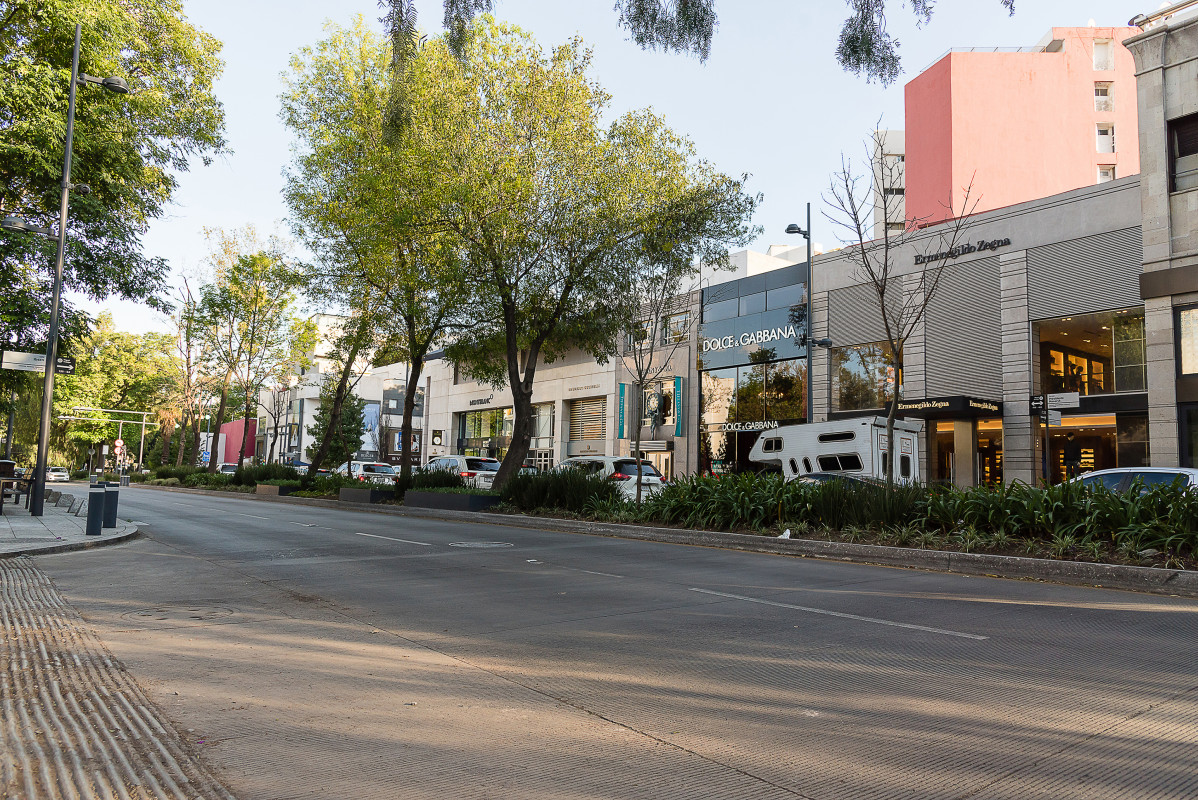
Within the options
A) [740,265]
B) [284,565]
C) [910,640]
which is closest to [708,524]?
[284,565]

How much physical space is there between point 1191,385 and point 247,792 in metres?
24.6

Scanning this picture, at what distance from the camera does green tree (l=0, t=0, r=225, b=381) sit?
17.8 m

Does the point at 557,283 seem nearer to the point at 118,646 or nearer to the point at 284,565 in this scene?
the point at 284,565

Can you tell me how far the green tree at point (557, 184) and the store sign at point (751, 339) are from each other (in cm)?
1299

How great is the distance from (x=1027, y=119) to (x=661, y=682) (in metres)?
48.5

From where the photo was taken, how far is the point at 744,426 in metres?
36.2

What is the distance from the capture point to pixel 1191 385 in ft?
68.3

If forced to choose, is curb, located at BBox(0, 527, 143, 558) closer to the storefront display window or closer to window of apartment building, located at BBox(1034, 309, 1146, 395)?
the storefront display window

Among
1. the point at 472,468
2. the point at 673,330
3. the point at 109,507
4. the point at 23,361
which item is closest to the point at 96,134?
the point at 23,361

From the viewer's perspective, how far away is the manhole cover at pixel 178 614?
268 inches

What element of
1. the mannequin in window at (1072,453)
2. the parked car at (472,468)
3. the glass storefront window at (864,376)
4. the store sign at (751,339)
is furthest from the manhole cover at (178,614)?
the store sign at (751,339)

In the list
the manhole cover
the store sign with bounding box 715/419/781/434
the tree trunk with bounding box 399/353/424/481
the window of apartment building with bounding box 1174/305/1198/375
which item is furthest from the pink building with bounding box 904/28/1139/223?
the manhole cover

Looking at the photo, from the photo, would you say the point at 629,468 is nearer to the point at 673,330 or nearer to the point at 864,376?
the point at 673,330

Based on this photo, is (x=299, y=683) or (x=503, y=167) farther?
(x=503, y=167)
